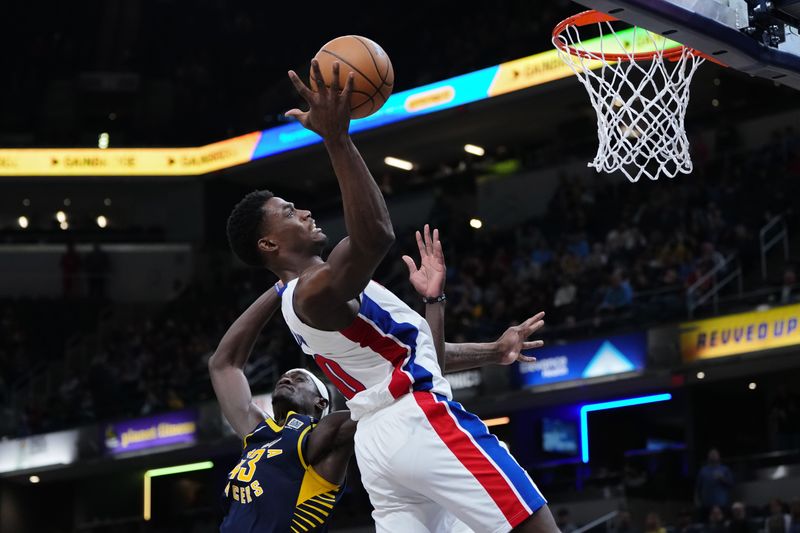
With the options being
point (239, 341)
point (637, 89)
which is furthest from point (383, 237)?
point (637, 89)

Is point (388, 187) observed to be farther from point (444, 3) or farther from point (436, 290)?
point (436, 290)

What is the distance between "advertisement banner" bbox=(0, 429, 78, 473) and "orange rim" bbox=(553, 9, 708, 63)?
1594 centimetres

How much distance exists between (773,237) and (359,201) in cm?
1319

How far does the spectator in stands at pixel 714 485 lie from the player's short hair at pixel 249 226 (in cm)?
1044

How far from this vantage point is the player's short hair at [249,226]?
4.54 m

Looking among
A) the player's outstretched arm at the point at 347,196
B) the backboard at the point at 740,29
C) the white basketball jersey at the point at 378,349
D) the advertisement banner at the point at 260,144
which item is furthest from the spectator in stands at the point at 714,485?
the player's outstretched arm at the point at 347,196

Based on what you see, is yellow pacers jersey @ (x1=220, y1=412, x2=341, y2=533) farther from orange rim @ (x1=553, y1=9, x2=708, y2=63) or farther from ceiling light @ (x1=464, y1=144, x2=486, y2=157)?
ceiling light @ (x1=464, y1=144, x2=486, y2=157)

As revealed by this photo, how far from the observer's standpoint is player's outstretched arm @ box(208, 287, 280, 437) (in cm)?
543

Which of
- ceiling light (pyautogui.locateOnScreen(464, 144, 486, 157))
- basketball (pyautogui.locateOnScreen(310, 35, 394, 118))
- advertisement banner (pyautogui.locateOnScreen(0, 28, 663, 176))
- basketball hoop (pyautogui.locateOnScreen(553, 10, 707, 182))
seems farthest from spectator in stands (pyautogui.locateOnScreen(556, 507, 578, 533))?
basketball (pyautogui.locateOnScreen(310, 35, 394, 118))

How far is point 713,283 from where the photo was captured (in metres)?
15.4

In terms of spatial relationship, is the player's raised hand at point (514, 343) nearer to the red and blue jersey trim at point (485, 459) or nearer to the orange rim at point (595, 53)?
the red and blue jersey trim at point (485, 459)

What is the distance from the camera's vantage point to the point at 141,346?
2262 cm

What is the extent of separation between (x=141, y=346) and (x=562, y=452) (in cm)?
801

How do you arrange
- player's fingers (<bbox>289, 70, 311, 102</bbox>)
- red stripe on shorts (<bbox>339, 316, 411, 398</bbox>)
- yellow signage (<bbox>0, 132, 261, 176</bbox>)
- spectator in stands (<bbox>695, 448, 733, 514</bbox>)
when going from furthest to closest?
yellow signage (<bbox>0, 132, 261, 176</bbox>), spectator in stands (<bbox>695, 448, 733, 514</bbox>), red stripe on shorts (<bbox>339, 316, 411, 398</bbox>), player's fingers (<bbox>289, 70, 311, 102</bbox>)
